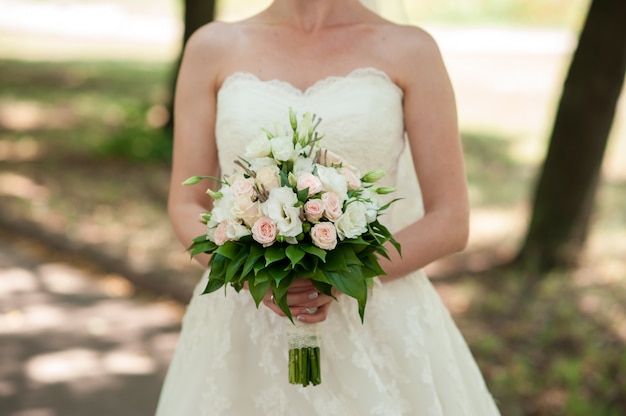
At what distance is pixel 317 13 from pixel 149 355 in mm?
3973

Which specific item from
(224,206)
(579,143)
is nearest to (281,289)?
(224,206)

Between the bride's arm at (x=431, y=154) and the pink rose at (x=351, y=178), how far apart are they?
0.47 meters

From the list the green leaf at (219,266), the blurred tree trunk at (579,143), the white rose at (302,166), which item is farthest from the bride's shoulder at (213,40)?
the blurred tree trunk at (579,143)

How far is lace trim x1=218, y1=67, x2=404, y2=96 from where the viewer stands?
106 inches

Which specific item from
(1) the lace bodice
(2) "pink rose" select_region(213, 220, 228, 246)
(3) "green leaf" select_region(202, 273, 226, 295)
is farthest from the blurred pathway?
(2) "pink rose" select_region(213, 220, 228, 246)

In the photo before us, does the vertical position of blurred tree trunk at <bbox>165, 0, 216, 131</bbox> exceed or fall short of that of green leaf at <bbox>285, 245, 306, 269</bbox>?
it exceeds it

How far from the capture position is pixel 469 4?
2698cm

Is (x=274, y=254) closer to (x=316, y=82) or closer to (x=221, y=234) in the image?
(x=221, y=234)

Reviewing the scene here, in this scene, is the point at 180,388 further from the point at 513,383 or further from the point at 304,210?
the point at 513,383

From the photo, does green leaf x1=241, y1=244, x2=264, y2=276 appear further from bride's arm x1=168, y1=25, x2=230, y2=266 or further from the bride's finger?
bride's arm x1=168, y1=25, x2=230, y2=266

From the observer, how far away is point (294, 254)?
2.12 metres

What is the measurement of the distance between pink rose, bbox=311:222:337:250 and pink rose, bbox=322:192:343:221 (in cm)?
2

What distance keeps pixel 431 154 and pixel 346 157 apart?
26 centimetres

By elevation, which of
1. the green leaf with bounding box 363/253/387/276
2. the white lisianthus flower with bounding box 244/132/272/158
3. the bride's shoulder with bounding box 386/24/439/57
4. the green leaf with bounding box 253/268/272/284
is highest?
the bride's shoulder with bounding box 386/24/439/57
